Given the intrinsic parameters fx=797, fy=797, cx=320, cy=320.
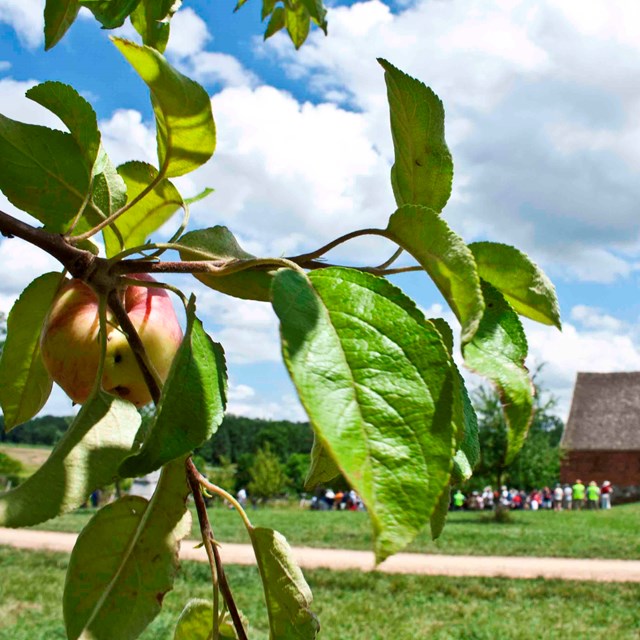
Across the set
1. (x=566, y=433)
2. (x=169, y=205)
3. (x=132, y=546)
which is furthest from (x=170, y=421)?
(x=566, y=433)

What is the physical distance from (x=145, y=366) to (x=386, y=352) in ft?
0.79

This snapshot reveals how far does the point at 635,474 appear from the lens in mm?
29234

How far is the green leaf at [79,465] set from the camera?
0.48 meters

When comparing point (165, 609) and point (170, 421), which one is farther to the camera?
point (165, 609)

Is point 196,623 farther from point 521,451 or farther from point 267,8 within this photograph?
point 521,451

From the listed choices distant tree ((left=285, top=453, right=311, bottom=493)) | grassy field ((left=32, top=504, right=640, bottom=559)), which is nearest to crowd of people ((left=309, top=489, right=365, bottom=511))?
grassy field ((left=32, top=504, right=640, bottom=559))

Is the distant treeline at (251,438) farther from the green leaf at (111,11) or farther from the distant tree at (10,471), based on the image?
the green leaf at (111,11)

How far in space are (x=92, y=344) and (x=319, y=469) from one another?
0.73 ft

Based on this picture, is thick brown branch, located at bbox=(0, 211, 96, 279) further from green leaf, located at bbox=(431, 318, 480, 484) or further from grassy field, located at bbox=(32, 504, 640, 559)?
grassy field, located at bbox=(32, 504, 640, 559)

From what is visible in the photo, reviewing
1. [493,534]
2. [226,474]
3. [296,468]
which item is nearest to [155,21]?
[493,534]

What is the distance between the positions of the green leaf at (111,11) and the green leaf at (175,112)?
0.73 feet

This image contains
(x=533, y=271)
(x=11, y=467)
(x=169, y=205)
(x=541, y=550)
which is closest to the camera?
(x=533, y=271)

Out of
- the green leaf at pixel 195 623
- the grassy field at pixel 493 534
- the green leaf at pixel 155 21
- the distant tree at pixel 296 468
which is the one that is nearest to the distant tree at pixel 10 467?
the grassy field at pixel 493 534

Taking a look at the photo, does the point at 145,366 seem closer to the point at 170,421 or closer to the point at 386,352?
the point at 170,421
